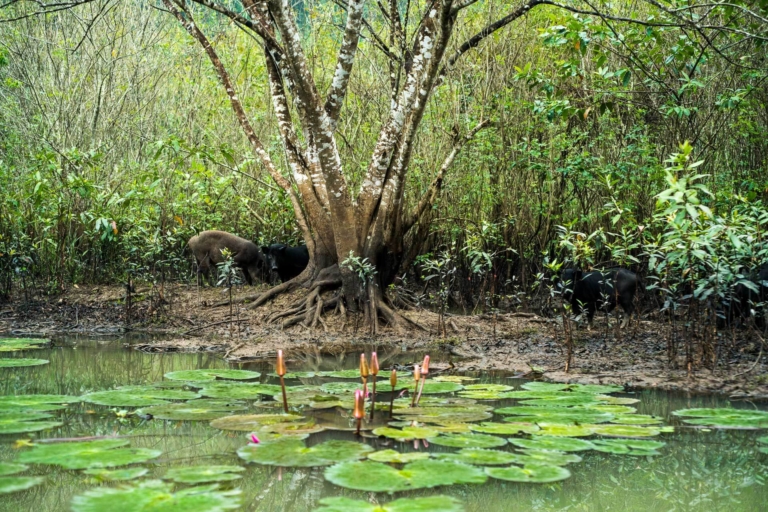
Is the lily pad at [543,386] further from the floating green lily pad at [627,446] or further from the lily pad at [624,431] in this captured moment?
the floating green lily pad at [627,446]

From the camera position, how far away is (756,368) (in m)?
6.61

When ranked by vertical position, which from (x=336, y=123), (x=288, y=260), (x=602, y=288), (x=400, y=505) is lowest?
(x=400, y=505)

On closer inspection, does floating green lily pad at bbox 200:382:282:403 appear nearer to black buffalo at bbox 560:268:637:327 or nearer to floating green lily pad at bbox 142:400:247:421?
floating green lily pad at bbox 142:400:247:421

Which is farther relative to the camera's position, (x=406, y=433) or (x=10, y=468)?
(x=406, y=433)

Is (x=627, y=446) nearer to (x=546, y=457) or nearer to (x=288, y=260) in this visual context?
(x=546, y=457)

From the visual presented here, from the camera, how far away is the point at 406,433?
4.45 metres

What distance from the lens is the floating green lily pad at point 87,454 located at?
385 cm

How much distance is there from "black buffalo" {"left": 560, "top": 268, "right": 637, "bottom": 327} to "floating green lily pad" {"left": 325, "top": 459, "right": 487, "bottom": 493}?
16.3 feet

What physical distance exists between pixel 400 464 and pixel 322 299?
5787mm

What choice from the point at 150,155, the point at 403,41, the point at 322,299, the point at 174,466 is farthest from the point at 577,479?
the point at 150,155

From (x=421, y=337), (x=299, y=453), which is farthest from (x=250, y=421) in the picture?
(x=421, y=337)

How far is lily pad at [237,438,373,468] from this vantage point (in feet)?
12.9

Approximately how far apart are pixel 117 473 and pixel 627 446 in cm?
259

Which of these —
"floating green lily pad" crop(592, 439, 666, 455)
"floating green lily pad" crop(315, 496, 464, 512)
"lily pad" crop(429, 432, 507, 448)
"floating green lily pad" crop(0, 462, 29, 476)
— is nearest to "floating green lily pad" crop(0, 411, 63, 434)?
"floating green lily pad" crop(0, 462, 29, 476)
